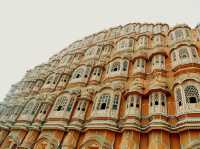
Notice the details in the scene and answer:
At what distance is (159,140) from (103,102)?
21.8 feet

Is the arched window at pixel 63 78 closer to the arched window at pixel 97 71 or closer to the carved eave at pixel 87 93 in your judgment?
the arched window at pixel 97 71

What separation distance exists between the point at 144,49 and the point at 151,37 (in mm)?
3613

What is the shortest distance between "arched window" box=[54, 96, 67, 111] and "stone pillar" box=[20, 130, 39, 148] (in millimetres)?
3378

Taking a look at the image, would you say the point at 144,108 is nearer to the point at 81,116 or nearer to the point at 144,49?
the point at 81,116

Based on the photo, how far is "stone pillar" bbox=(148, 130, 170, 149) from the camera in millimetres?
13023

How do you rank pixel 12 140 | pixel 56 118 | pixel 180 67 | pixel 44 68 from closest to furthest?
pixel 180 67
pixel 56 118
pixel 12 140
pixel 44 68

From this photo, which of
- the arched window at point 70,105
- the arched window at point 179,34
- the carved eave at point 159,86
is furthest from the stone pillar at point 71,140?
the arched window at point 179,34

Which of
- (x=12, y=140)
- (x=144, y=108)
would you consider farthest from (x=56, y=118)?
(x=144, y=108)

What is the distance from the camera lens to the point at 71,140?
Result: 16.7m

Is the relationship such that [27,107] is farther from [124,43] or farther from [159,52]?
[159,52]

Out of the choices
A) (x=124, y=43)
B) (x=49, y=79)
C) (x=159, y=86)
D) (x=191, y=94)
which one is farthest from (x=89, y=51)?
(x=191, y=94)

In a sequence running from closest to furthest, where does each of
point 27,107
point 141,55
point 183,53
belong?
point 183,53 < point 141,55 < point 27,107

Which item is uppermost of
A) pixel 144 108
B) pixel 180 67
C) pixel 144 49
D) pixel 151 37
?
pixel 151 37

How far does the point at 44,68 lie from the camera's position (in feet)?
108
